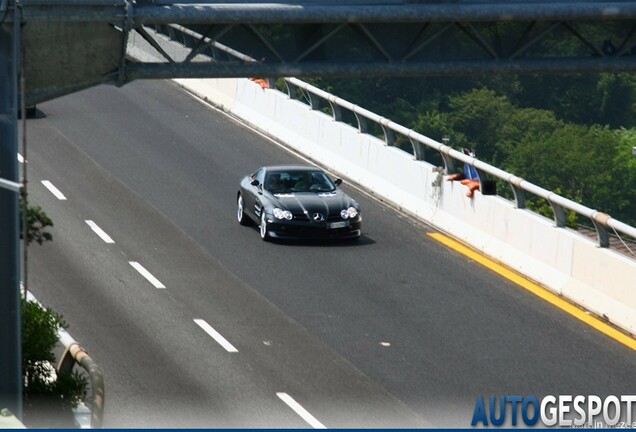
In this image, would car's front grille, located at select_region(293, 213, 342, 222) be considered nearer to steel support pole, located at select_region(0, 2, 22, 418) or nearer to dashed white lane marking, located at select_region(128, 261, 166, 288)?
dashed white lane marking, located at select_region(128, 261, 166, 288)

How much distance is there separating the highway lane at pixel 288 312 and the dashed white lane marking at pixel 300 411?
0.19 m

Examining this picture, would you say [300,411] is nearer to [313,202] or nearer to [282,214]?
[282,214]

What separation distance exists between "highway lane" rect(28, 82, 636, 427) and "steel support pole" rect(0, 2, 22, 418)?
2095 mm

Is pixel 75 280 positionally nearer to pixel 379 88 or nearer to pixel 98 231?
pixel 98 231

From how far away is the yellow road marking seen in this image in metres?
21.3

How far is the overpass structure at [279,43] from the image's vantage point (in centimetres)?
1603

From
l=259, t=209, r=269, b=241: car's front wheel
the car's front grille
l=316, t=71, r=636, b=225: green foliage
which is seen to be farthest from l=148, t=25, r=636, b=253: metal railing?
l=316, t=71, r=636, b=225: green foliage

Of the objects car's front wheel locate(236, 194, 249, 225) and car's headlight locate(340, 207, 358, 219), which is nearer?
car's headlight locate(340, 207, 358, 219)

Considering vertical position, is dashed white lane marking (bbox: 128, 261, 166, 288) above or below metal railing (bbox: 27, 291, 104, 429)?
below

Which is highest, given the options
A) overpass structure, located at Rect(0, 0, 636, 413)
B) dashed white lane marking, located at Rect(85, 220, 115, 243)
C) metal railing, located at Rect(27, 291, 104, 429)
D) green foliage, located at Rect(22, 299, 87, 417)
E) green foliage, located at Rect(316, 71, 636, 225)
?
overpass structure, located at Rect(0, 0, 636, 413)

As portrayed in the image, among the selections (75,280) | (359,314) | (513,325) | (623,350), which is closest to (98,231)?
(75,280)

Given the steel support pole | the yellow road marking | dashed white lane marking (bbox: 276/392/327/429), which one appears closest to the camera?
the steel support pole

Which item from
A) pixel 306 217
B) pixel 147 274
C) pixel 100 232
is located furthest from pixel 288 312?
pixel 100 232

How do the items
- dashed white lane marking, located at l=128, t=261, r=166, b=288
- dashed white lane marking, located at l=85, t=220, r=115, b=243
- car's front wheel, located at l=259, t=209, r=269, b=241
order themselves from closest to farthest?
dashed white lane marking, located at l=128, t=261, r=166, b=288
dashed white lane marking, located at l=85, t=220, r=115, b=243
car's front wheel, located at l=259, t=209, r=269, b=241
